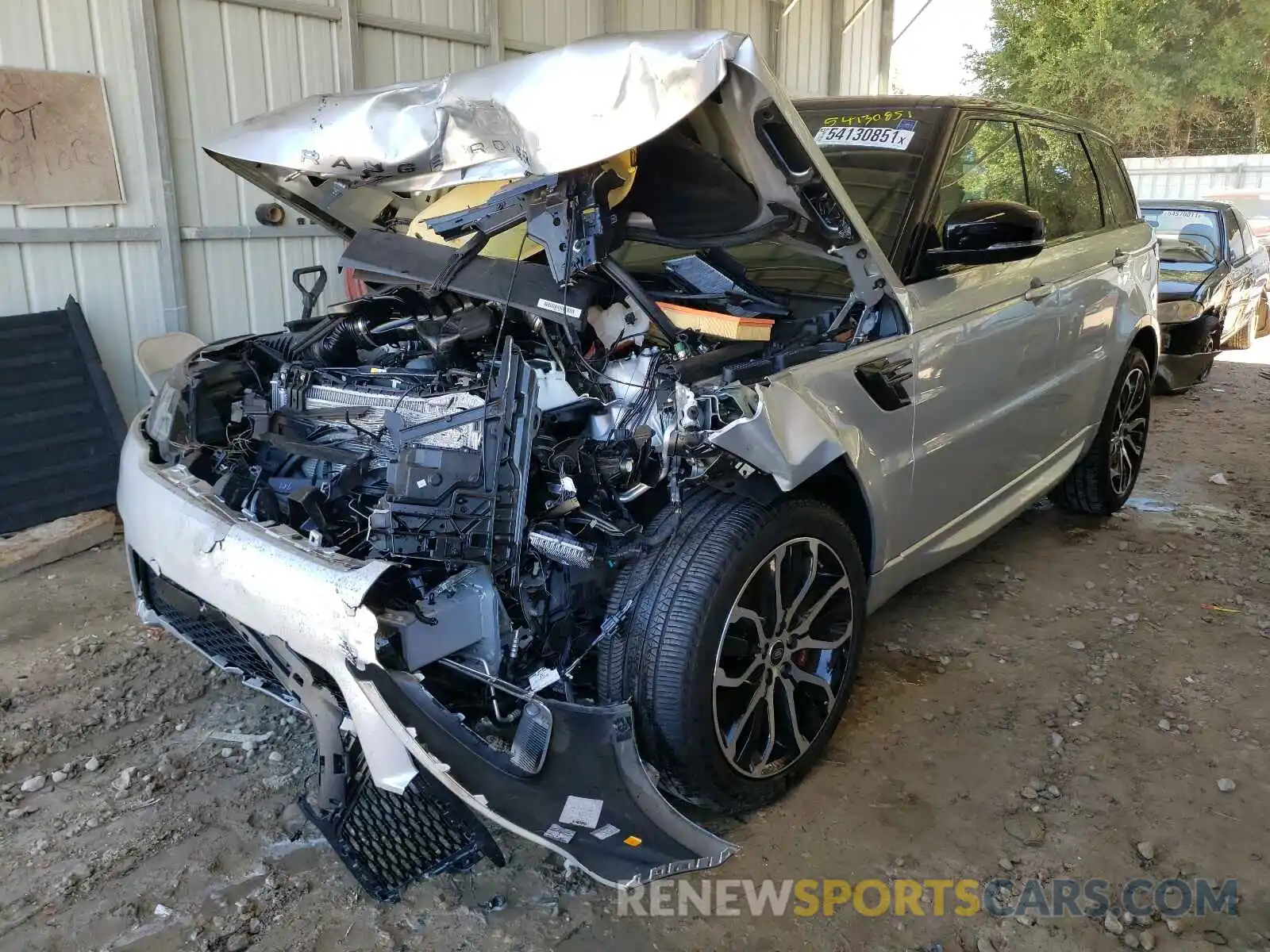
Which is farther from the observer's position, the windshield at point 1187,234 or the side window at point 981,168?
the windshield at point 1187,234

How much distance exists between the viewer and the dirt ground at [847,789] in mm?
2133

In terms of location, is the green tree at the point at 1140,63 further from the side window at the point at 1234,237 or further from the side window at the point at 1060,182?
the side window at the point at 1060,182

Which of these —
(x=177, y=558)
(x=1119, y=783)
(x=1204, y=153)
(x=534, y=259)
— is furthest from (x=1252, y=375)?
(x=1204, y=153)

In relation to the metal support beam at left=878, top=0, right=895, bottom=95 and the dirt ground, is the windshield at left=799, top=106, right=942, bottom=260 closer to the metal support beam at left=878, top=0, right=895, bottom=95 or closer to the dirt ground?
the dirt ground

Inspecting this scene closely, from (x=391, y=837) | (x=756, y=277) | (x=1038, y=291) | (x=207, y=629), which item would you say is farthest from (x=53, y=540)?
(x=1038, y=291)

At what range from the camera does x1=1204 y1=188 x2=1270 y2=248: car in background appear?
1622 centimetres

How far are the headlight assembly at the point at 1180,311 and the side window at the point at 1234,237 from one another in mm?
1222

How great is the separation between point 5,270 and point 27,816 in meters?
3.36

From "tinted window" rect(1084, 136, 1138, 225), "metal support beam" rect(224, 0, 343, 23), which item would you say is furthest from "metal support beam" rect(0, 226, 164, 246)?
"tinted window" rect(1084, 136, 1138, 225)

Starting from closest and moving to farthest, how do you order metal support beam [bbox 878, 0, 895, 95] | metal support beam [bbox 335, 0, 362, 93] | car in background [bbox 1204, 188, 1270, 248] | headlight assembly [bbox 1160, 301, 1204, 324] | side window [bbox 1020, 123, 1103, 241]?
side window [bbox 1020, 123, 1103, 241]
metal support beam [bbox 335, 0, 362, 93]
headlight assembly [bbox 1160, 301, 1204, 324]
metal support beam [bbox 878, 0, 895, 95]
car in background [bbox 1204, 188, 1270, 248]

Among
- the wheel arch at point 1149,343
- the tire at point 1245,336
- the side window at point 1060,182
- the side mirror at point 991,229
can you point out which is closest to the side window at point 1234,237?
the tire at point 1245,336

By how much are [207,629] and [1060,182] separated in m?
3.57

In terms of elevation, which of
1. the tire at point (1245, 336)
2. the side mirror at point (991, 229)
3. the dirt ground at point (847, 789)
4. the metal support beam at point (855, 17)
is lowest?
the dirt ground at point (847, 789)

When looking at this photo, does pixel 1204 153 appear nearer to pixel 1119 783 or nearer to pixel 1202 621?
pixel 1202 621
